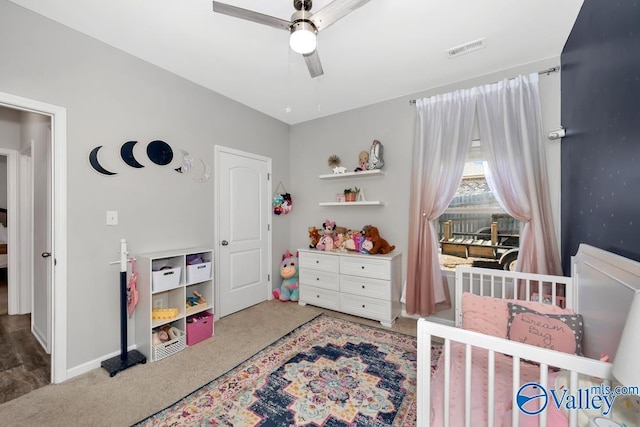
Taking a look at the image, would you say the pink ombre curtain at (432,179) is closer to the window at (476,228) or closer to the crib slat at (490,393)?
the window at (476,228)

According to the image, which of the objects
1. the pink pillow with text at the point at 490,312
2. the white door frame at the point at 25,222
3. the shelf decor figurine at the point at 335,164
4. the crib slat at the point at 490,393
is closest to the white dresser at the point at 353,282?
the shelf decor figurine at the point at 335,164

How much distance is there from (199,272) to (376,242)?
6.38 feet

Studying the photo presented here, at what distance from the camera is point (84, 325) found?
2.10m

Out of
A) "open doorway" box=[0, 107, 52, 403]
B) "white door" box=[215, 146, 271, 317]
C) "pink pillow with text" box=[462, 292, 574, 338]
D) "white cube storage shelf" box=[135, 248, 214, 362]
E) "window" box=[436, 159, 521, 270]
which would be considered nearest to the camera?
"pink pillow with text" box=[462, 292, 574, 338]

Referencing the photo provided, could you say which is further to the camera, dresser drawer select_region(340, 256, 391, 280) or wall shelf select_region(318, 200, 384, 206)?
wall shelf select_region(318, 200, 384, 206)

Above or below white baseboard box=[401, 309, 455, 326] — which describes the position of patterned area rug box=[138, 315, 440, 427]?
below

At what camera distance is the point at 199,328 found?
8.43 ft

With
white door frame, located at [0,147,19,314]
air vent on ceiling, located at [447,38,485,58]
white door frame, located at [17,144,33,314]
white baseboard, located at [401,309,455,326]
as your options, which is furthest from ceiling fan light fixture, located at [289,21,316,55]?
white door frame, located at [0,147,19,314]

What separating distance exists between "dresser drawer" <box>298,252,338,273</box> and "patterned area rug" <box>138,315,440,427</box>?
874 mm

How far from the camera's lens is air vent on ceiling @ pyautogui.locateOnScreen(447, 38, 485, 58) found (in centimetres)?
219

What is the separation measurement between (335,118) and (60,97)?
2.79 m

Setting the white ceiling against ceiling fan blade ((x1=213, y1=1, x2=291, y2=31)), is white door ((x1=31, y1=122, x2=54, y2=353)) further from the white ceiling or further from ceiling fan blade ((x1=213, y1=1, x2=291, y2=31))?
ceiling fan blade ((x1=213, y1=1, x2=291, y2=31))

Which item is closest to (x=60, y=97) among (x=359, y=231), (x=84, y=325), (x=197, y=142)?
Result: (x=197, y=142)

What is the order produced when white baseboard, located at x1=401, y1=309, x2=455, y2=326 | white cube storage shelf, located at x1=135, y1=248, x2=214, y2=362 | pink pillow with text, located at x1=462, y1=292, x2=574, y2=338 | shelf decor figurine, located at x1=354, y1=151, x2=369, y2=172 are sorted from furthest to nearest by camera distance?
shelf decor figurine, located at x1=354, y1=151, x2=369, y2=172 < white baseboard, located at x1=401, y1=309, x2=455, y2=326 < white cube storage shelf, located at x1=135, y1=248, x2=214, y2=362 < pink pillow with text, located at x1=462, y1=292, x2=574, y2=338
